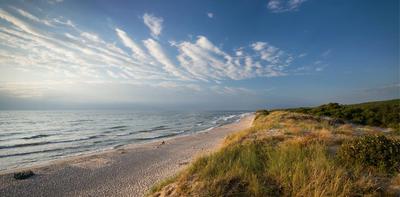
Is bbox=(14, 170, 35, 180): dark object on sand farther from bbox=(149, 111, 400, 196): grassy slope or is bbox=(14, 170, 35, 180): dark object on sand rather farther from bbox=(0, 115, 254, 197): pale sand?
bbox=(149, 111, 400, 196): grassy slope

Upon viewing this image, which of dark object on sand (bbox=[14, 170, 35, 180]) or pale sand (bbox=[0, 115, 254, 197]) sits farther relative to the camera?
dark object on sand (bbox=[14, 170, 35, 180])

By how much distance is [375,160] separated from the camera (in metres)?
5.43

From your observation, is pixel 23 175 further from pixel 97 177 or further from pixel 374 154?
pixel 374 154

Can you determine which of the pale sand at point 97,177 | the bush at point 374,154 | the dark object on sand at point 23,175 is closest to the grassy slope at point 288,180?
the bush at point 374,154

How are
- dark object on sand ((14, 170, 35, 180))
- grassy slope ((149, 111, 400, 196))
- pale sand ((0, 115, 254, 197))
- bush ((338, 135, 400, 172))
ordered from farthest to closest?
dark object on sand ((14, 170, 35, 180)) < pale sand ((0, 115, 254, 197)) < bush ((338, 135, 400, 172)) < grassy slope ((149, 111, 400, 196))

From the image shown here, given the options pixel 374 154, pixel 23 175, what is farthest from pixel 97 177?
pixel 374 154

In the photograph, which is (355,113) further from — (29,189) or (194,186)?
(29,189)

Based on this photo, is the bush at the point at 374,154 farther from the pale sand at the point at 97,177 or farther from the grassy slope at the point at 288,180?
the pale sand at the point at 97,177

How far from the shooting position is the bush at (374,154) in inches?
206

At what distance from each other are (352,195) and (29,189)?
1187 centimetres

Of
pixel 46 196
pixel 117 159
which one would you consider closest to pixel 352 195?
pixel 46 196

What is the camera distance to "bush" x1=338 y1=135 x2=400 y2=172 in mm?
5238

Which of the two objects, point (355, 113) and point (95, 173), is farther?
point (355, 113)

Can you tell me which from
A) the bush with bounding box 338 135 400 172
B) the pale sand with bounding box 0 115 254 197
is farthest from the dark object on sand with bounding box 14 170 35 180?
the bush with bounding box 338 135 400 172
